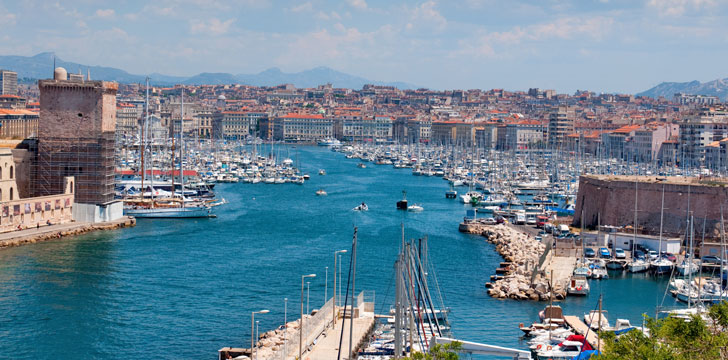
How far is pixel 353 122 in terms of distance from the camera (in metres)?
86.8

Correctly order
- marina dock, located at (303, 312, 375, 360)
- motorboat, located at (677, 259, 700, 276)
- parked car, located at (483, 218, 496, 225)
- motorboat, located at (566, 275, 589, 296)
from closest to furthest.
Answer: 1. marina dock, located at (303, 312, 375, 360)
2. motorboat, located at (566, 275, 589, 296)
3. motorboat, located at (677, 259, 700, 276)
4. parked car, located at (483, 218, 496, 225)

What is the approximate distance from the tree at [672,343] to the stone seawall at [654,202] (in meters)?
13.5

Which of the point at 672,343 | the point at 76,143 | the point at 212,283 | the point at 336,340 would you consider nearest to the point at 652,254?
the point at 212,283

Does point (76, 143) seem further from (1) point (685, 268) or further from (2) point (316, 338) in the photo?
(1) point (685, 268)

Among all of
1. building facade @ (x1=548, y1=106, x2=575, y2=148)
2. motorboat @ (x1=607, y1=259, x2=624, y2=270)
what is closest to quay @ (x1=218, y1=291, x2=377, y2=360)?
motorboat @ (x1=607, y1=259, x2=624, y2=270)

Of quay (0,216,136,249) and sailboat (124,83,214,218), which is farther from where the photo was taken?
sailboat (124,83,214,218)

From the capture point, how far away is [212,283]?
18.8 meters

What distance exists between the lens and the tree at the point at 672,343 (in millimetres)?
8742

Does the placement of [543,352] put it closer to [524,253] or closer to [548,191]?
[524,253]

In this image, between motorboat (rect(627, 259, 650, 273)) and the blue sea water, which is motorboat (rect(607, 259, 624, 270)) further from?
the blue sea water

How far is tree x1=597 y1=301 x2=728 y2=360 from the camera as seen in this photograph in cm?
874

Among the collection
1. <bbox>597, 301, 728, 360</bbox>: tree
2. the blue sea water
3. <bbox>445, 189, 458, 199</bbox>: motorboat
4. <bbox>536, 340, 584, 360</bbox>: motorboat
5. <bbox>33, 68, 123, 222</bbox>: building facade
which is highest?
<bbox>33, 68, 123, 222</bbox>: building facade

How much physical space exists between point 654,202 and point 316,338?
12937mm

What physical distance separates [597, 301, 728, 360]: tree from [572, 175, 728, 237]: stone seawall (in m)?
13.5
